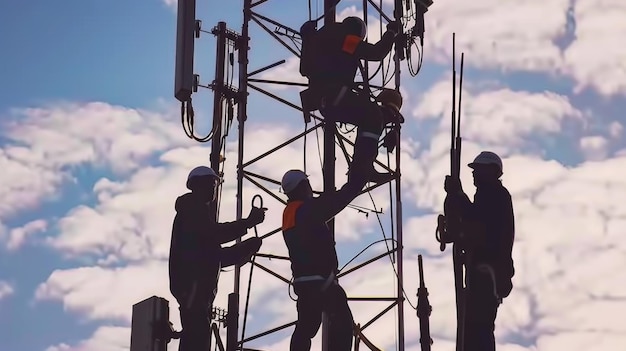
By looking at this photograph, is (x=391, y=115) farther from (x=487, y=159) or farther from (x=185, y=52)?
(x=487, y=159)

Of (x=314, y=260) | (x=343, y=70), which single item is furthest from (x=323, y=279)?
(x=343, y=70)

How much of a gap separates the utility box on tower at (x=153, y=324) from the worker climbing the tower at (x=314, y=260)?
2.24 m

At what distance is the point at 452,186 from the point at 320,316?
225cm

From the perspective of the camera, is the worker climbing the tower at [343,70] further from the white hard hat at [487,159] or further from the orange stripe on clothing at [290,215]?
the white hard hat at [487,159]

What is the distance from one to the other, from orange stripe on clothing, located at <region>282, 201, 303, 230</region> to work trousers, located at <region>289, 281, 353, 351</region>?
78 centimetres

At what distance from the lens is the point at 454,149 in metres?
15.0

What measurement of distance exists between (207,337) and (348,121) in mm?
3445

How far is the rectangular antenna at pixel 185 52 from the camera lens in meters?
17.4

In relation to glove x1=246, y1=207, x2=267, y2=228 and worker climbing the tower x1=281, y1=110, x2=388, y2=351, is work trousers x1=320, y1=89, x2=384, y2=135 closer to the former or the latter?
worker climbing the tower x1=281, y1=110, x2=388, y2=351

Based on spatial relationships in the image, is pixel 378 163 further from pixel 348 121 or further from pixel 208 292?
pixel 208 292

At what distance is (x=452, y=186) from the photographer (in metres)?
14.6

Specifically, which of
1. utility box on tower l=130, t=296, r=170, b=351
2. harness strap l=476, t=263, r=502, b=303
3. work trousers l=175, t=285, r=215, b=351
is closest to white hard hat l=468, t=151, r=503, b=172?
harness strap l=476, t=263, r=502, b=303

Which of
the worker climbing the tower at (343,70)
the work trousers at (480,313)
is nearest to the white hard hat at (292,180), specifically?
the worker climbing the tower at (343,70)

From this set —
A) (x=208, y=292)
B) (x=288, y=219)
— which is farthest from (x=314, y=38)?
(x=208, y=292)
